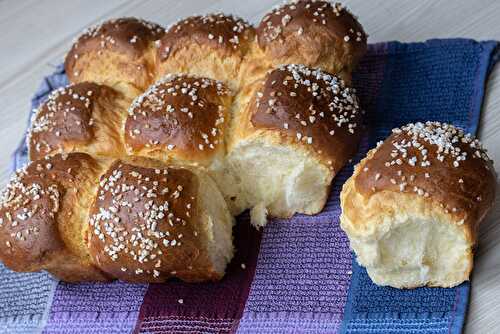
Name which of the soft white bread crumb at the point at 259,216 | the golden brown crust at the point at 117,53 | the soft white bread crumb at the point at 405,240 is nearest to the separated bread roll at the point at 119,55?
the golden brown crust at the point at 117,53

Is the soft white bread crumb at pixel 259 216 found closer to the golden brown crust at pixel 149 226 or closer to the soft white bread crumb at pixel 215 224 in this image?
the soft white bread crumb at pixel 215 224

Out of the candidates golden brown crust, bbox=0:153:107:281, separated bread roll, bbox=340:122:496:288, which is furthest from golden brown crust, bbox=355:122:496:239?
golden brown crust, bbox=0:153:107:281

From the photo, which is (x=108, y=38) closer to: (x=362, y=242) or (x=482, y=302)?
(x=362, y=242)

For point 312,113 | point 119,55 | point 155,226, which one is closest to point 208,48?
point 119,55

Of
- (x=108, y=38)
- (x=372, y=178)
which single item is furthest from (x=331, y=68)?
(x=108, y=38)

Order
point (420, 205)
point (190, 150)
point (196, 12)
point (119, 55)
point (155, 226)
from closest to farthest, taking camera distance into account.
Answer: point (420, 205)
point (155, 226)
point (190, 150)
point (119, 55)
point (196, 12)

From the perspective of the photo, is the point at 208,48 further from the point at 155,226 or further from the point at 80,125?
the point at 155,226

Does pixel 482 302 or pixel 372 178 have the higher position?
pixel 372 178
